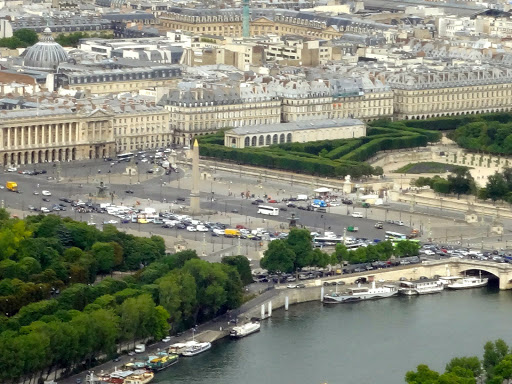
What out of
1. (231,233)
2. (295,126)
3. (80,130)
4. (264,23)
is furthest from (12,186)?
(264,23)

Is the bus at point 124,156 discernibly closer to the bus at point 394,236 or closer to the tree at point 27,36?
the bus at point 394,236

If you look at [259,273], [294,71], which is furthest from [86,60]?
[259,273]

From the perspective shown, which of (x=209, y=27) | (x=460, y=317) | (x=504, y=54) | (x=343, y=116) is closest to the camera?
(x=460, y=317)

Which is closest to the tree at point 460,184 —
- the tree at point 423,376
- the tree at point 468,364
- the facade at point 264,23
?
the tree at point 468,364

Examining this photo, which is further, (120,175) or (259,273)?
(120,175)

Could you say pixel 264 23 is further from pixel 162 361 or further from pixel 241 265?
pixel 162 361

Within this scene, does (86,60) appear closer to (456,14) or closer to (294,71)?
(294,71)

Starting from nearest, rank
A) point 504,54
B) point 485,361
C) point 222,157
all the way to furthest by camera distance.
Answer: point 485,361 → point 222,157 → point 504,54

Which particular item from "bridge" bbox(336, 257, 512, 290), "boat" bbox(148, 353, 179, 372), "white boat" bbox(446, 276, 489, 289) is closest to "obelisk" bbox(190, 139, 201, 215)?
"bridge" bbox(336, 257, 512, 290)
